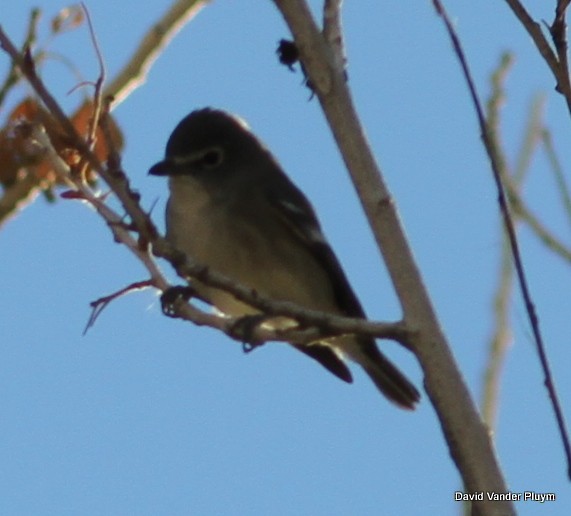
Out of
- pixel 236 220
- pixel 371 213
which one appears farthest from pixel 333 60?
pixel 236 220

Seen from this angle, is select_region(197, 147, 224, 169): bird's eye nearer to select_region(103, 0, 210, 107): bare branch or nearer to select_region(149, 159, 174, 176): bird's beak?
select_region(149, 159, 174, 176): bird's beak

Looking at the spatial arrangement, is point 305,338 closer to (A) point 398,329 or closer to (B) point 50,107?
(A) point 398,329

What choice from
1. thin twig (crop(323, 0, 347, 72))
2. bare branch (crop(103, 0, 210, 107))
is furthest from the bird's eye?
thin twig (crop(323, 0, 347, 72))

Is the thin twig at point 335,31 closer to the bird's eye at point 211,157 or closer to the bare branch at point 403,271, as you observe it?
the bare branch at point 403,271

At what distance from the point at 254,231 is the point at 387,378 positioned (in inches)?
35.8

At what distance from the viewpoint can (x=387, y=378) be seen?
18.2 feet

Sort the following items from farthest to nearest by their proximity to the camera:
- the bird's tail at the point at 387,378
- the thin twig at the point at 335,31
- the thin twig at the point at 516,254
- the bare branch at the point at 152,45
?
the bird's tail at the point at 387,378 < the bare branch at the point at 152,45 < the thin twig at the point at 335,31 < the thin twig at the point at 516,254

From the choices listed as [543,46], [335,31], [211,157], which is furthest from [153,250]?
[211,157]

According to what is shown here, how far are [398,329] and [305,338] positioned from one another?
520 millimetres

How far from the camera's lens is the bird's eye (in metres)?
5.49

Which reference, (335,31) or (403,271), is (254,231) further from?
(403,271)

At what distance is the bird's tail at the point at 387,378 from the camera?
18.0ft

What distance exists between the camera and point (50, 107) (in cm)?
260

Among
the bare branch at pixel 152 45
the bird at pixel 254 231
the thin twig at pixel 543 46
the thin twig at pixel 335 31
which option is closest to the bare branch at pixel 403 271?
the thin twig at pixel 335 31
